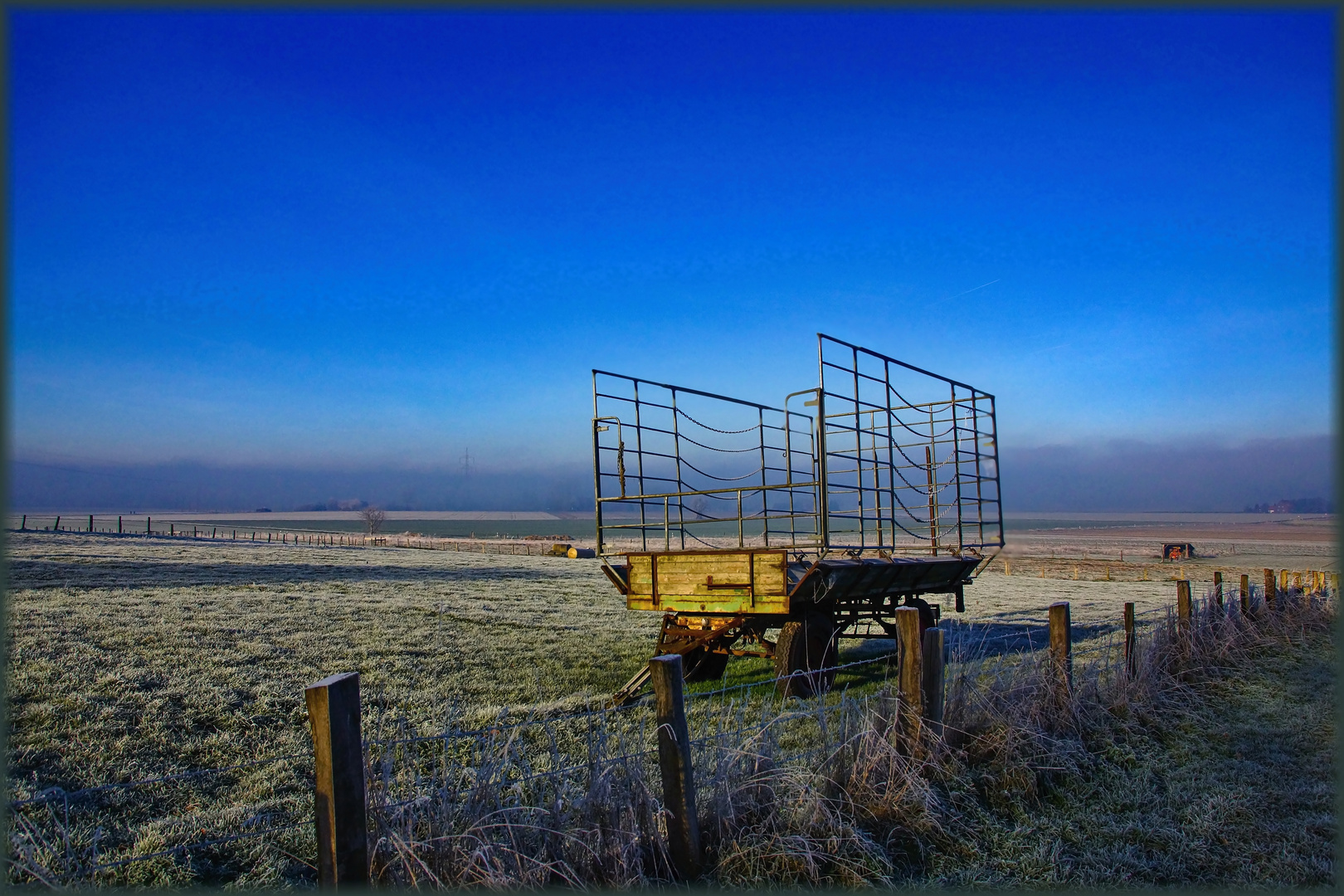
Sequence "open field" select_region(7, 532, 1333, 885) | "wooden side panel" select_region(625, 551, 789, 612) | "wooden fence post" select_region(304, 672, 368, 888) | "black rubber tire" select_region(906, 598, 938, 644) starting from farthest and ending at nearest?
1. "black rubber tire" select_region(906, 598, 938, 644)
2. "wooden side panel" select_region(625, 551, 789, 612)
3. "open field" select_region(7, 532, 1333, 885)
4. "wooden fence post" select_region(304, 672, 368, 888)

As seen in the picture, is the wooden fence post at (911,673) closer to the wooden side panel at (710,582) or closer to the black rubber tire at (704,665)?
the wooden side panel at (710,582)

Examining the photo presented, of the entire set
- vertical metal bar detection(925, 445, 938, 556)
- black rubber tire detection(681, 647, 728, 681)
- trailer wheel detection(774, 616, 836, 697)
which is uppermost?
vertical metal bar detection(925, 445, 938, 556)

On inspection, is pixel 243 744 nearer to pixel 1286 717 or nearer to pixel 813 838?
pixel 813 838

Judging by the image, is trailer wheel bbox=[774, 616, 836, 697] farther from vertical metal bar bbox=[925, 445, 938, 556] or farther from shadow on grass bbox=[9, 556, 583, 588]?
shadow on grass bbox=[9, 556, 583, 588]

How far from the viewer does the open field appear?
6594 millimetres

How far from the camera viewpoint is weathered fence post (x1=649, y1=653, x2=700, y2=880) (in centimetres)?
428

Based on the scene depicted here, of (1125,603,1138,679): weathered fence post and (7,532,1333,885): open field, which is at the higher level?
(1125,603,1138,679): weathered fence post

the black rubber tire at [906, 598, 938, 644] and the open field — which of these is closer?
the open field

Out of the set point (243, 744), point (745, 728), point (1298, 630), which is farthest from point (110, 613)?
point (1298, 630)

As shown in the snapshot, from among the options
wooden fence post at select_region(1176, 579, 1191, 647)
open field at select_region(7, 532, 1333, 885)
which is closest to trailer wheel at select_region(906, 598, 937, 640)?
open field at select_region(7, 532, 1333, 885)

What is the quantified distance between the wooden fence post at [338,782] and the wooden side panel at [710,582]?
19.4 ft

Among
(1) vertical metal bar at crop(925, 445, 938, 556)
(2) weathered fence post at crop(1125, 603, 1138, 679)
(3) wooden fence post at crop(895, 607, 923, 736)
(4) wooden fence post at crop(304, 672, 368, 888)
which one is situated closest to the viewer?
(4) wooden fence post at crop(304, 672, 368, 888)

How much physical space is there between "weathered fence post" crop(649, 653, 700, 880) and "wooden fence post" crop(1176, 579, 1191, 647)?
753cm

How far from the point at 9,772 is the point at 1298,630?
54.1 feet
